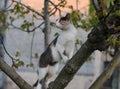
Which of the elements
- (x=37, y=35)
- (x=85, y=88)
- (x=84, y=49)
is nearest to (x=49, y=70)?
(x=84, y=49)

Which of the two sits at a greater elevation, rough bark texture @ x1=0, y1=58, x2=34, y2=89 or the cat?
rough bark texture @ x1=0, y1=58, x2=34, y2=89

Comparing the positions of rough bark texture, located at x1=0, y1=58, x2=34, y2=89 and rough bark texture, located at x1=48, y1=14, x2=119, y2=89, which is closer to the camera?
rough bark texture, located at x1=48, y1=14, x2=119, y2=89

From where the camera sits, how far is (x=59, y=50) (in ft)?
12.2

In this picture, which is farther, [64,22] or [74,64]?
[64,22]

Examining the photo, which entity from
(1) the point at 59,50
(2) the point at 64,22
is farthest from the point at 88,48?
(1) the point at 59,50

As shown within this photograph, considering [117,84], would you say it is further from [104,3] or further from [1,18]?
[104,3]

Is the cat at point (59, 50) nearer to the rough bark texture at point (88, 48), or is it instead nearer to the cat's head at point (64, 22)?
the cat's head at point (64, 22)

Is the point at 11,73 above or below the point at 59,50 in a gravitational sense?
above

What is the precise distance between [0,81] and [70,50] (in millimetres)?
4828

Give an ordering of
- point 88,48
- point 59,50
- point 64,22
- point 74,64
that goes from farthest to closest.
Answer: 1. point 59,50
2. point 64,22
3. point 74,64
4. point 88,48

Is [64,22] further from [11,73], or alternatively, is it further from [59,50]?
[11,73]

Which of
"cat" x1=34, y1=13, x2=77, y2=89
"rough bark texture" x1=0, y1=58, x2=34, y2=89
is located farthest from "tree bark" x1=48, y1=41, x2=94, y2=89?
"cat" x1=34, y1=13, x2=77, y2=89

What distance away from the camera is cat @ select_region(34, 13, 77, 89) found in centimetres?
360

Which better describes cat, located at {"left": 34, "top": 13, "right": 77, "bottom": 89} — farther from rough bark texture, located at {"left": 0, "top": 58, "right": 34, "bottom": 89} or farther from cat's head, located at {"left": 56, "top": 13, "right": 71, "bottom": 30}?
rough bark texture, located at {"left": 0, "top": 58, "right": 34, "bottom": 89}
